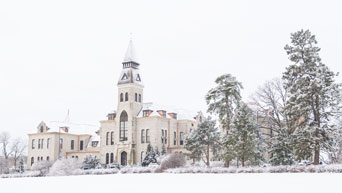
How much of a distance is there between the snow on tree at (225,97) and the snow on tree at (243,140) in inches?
143

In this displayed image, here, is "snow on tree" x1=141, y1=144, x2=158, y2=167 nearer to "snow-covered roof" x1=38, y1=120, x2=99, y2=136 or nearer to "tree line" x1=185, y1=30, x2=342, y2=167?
"tree line" x1=185, y1=30, x2=342, y2=167

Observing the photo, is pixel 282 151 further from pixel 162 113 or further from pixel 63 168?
pixel 162 113

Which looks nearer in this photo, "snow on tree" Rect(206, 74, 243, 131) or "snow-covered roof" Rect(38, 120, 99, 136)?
"snow on tree" Rect(206, 74, 243, 131)

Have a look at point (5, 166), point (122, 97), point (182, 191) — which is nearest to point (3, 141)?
point (5, 166)

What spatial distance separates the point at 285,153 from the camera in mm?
40844

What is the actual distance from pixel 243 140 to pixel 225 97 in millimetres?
6731

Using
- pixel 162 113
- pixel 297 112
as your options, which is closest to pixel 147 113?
pixel 162 113

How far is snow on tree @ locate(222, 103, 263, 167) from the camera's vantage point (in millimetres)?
39094

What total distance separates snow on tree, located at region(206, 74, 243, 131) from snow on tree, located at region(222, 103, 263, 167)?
3.64 meters

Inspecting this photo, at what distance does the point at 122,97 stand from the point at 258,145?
104 ft

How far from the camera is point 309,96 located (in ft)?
115

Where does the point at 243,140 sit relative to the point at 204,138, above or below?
below

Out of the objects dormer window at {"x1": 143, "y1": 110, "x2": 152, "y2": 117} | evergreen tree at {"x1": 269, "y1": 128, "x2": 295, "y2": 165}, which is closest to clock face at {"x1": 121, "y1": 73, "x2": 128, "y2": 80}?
dormer window at {"x1": 143, "y1": 110, "x2": 152, "y2": 117}

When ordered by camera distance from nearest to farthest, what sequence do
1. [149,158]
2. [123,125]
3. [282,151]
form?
[282,151], [149,158], [123,125]
